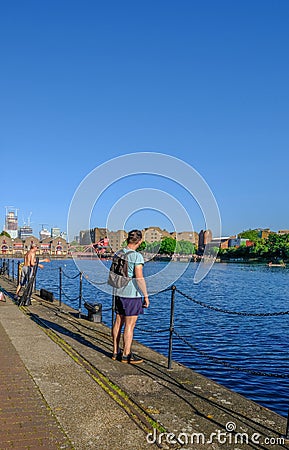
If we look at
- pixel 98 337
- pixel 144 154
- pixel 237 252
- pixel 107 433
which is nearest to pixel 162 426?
pixel 107 433

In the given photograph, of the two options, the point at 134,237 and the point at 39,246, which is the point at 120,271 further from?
the point at 39,246

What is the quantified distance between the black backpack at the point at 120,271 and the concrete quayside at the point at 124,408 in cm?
131

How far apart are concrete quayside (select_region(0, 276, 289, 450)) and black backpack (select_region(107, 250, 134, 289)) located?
131 cm

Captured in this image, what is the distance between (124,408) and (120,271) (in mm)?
2442

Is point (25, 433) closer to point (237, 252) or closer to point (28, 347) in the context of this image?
point (28, 347)

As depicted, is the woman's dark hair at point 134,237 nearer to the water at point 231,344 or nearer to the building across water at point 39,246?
the water at point 231,344

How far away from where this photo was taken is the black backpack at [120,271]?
23.2 feet

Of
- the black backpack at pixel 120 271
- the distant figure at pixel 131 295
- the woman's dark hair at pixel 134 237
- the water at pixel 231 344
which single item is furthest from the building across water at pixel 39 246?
the woman's dark hair at pixel 134 237

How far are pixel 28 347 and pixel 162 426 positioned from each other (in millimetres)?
3978

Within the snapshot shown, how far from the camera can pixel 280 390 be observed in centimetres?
941

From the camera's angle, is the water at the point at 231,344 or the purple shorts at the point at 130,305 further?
the water at the point at 231,344

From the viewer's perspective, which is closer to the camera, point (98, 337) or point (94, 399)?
point (94, 399)

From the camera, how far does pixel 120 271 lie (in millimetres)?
7125

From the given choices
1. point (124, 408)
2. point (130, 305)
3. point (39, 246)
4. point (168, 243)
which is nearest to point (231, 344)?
point (130, 305)
